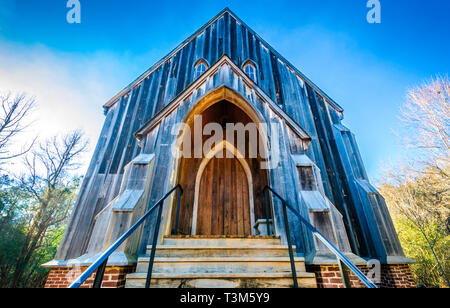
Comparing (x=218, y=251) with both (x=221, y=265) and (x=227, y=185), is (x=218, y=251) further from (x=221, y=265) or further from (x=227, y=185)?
(x=227, y=185)

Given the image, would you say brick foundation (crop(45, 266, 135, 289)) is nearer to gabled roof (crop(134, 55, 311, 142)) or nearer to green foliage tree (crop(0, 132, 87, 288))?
gabled roof (crop(134, 55, 311, 142))

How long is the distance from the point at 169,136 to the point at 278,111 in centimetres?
292

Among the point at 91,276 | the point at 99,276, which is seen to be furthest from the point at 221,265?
the point at 91,276

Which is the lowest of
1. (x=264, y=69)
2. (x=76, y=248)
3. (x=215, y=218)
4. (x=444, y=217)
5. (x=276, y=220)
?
(x=76, y=248)

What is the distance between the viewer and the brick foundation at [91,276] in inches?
113

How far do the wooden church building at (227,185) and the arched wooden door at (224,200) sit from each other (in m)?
0.04

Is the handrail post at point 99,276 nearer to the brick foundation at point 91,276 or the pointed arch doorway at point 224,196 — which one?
the brick foundation at point 91,276

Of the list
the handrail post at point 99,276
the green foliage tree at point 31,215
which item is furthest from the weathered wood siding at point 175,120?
the green foliage tree at point 31,215

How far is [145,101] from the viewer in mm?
7270

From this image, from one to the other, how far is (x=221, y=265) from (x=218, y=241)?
1.82 ft

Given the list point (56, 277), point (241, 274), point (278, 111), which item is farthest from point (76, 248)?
point (278, 111)

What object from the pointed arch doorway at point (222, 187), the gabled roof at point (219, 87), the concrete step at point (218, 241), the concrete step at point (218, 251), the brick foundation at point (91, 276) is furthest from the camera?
the pointed arch doorway at point (222, 187)

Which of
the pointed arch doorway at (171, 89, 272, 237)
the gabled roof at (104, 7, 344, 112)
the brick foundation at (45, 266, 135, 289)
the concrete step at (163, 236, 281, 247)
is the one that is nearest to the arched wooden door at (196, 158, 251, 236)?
the pointed arch doorway at (171, 89, 272, 237)
